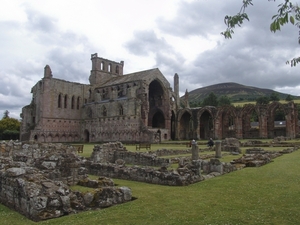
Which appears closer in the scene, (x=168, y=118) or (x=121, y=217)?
(x=121, y=217)

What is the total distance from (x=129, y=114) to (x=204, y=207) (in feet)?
158

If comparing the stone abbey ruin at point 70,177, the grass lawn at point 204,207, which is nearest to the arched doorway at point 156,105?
the stone abbey ruin at point 70,177

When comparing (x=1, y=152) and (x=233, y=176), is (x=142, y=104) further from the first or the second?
(x=233, y=176)

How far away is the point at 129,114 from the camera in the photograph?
55.6 meters

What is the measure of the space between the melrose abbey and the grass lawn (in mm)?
41648

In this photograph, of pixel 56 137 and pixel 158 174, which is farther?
pixel 56 137

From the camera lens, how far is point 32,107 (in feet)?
208

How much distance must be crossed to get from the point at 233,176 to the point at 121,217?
7.18m

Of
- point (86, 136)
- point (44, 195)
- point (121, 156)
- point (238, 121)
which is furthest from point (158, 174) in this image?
point (86, 136)

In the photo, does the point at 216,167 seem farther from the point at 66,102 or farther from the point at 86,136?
the point at 66,102

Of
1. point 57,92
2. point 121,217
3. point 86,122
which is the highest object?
point 57,92

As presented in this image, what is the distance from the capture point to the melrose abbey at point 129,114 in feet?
178

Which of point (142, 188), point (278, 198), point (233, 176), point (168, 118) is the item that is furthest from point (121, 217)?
point (168, 118)

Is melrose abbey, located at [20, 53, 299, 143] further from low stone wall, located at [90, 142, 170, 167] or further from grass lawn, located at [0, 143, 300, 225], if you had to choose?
→ grass lawn, located at [0, 143, 300, 225]
